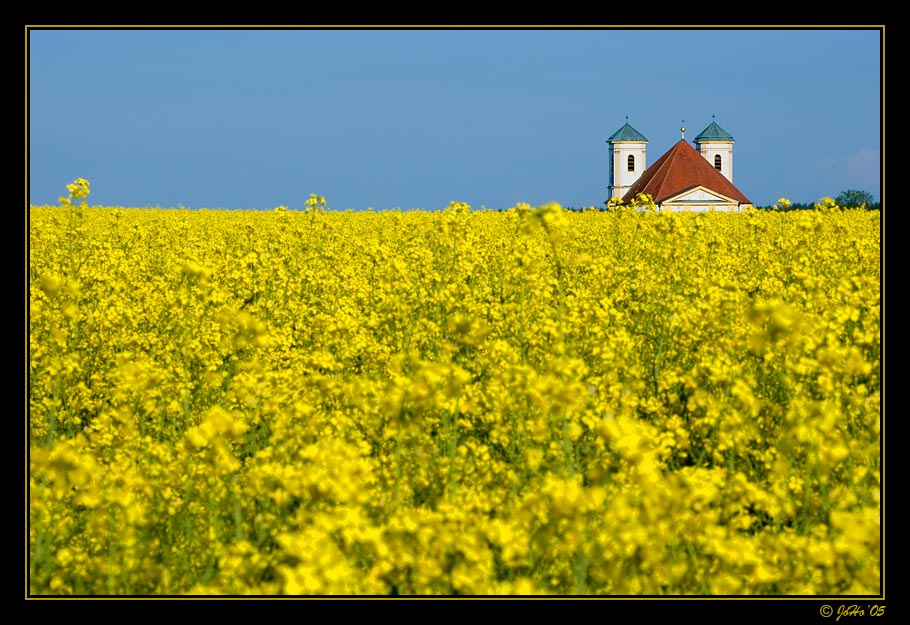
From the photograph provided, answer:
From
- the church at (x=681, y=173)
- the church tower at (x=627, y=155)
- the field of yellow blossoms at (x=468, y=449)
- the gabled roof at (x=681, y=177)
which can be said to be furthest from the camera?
the church tower at (x=627, y=155)

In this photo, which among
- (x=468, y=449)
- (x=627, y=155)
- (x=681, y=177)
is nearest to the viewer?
(x=468, y=449)

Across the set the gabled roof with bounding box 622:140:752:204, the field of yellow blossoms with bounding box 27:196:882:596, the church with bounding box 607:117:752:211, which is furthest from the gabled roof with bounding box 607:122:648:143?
the field of yellow blossoms with bounding box 27:196:882:596

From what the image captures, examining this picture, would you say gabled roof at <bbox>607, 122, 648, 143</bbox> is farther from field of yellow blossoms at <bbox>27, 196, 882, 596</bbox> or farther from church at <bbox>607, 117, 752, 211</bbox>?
field of yellow blossoms at <bbox>27, 196, 882, 596</bbox>

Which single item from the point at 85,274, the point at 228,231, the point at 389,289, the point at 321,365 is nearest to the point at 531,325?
the point at 321,365

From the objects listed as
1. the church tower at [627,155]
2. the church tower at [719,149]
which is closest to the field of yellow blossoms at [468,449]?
the church tower at [627,155]

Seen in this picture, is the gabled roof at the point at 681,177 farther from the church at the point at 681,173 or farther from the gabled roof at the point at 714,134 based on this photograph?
the gabled roof at the point at 714,134

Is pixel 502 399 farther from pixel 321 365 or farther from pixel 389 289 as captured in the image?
pixel 389 289

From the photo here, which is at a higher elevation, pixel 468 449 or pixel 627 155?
pixel 627 155

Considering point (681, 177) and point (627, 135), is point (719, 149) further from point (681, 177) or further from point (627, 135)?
point (681, 177)

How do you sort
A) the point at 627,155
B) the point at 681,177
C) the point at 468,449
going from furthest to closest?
the point at 627,155
the point at 681,177
the point at 468,449

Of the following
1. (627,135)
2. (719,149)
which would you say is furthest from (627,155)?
(719,149)
